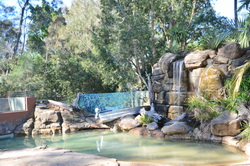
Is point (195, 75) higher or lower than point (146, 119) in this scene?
higher

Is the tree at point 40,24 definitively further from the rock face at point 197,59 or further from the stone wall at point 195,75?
the rock face at point 197,59

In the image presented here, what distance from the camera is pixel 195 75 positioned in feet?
38.8

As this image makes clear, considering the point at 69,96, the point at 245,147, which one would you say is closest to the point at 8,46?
the point at 69,96

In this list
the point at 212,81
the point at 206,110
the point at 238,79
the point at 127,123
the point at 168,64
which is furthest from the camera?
the point at 168,64

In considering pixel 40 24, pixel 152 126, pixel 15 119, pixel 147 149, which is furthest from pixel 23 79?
pixel 147 149

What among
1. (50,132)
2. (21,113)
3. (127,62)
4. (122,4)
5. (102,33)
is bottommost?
(50,132)

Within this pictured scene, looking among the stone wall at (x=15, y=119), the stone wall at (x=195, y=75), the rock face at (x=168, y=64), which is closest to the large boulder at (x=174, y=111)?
the stone wall at (x=195, y=75)

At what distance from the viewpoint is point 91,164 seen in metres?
5.07

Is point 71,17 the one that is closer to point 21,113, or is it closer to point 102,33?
point 102,33

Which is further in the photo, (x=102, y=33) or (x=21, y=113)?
(x=102, y=33)

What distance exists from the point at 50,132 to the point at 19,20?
17.3 metres

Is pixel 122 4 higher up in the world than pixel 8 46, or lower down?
higher up

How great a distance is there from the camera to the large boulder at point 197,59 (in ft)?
37.7

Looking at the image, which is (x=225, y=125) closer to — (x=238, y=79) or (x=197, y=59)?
(x=238, y=79)
